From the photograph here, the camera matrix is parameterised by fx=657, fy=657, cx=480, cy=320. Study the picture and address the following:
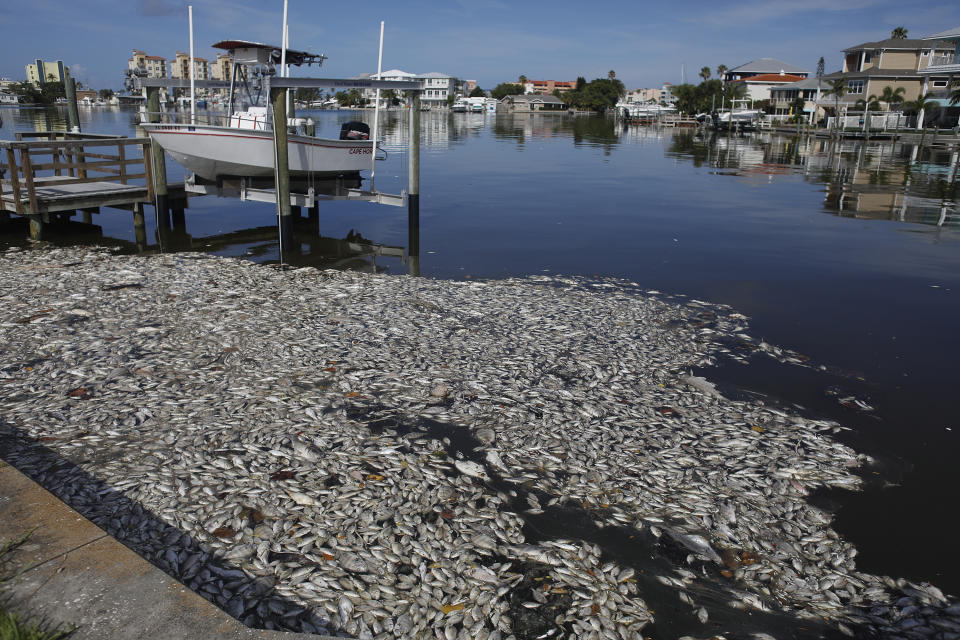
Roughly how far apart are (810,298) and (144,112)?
19361 mm

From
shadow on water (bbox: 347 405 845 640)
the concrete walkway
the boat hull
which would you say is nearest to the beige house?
the boat hull

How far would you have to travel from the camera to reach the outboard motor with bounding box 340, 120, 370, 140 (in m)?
22.1

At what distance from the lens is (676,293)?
1510 cm

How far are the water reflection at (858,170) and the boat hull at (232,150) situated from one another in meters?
20.5

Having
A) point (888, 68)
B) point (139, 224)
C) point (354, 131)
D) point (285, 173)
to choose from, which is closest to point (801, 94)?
point (888, 68)

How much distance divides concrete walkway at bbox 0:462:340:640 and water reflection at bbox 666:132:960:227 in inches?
1067

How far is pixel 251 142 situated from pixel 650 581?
657 inches

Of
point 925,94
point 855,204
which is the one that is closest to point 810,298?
point 855,204

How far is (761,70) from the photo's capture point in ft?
466

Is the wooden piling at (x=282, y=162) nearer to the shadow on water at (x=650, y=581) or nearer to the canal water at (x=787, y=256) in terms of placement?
the canal water at (x=787, y=256)

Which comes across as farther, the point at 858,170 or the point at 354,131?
the point at 858,170

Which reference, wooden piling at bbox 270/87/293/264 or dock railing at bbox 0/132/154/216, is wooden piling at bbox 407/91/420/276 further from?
dock railing at bbox 0/132/154/216

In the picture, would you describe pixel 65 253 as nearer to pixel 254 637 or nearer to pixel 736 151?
pixel 254 637

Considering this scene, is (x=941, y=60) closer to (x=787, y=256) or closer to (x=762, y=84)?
(x=762, y=84)
